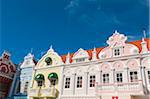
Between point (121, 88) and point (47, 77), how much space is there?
38.0 ft

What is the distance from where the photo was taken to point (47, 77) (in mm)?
27953

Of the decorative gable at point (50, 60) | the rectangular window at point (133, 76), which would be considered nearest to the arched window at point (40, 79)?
the decorative gable at point (50, 60)

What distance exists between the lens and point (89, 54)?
27.1m

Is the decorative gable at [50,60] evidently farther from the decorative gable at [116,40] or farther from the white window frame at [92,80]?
the decorative gable at [116,40]

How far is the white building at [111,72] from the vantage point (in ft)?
68.0

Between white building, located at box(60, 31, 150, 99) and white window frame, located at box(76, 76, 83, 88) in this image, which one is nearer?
white building, located at box(60, 31, 150, 99)

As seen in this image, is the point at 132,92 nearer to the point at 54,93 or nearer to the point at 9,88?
the point at 54,93

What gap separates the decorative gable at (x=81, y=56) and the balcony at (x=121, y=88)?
5.16 m

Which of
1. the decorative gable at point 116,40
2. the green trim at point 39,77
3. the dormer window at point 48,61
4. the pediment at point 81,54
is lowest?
the green trim at point 39,77

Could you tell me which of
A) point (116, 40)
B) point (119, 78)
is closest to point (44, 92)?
point (119, 78)

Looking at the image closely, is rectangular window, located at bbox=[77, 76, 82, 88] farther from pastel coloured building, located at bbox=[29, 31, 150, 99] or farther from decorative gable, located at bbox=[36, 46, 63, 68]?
decorative gable, located at bbox=[36, 46, 63, 68]

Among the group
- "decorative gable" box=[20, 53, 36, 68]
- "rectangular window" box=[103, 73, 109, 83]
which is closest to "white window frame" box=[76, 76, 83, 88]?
"rectangular window" box=[103, 73, 109, 83]

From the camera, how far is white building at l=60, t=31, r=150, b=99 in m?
20.7

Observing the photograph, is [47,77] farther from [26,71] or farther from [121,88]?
[121,88]
